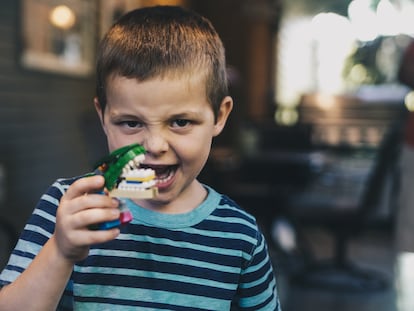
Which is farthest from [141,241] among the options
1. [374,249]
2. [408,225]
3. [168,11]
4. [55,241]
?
[374,249]

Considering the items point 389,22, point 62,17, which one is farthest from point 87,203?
point 389,22

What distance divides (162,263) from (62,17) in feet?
10.5

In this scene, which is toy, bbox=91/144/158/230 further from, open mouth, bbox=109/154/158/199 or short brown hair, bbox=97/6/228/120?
short brown hair, bbox=97/6/228/120

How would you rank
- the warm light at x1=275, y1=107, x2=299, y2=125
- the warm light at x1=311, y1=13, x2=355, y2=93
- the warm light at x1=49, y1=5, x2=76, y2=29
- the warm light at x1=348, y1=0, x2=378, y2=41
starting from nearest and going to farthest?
the warm light at x1=49, y1=5, x2=76, y2=29
the warm light at x1=275, y1=107, x2=299, y2=125
the warm light at x1=348, y1=0, x2=378, y2=41
the warm light at x1=311, y1=13, x2=355, y2=93

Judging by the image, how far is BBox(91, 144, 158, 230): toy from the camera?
2.53 feet

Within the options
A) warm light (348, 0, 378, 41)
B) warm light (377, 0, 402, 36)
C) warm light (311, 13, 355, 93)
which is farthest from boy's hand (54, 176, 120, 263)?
warm light (311, 13, 355, 93)

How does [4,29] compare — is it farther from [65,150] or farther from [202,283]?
[202,283]

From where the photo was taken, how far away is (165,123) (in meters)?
0.93

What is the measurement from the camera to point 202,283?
1.01 m

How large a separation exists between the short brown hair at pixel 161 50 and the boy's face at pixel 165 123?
0.02m

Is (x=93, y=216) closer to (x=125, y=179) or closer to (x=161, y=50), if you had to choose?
(x=125, y=179)

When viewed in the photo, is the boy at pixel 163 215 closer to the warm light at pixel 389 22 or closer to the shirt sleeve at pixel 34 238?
the shirt sleeve at pixel 34 238

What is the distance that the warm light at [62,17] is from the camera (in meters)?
3.84

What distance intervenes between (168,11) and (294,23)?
11.8 metres
